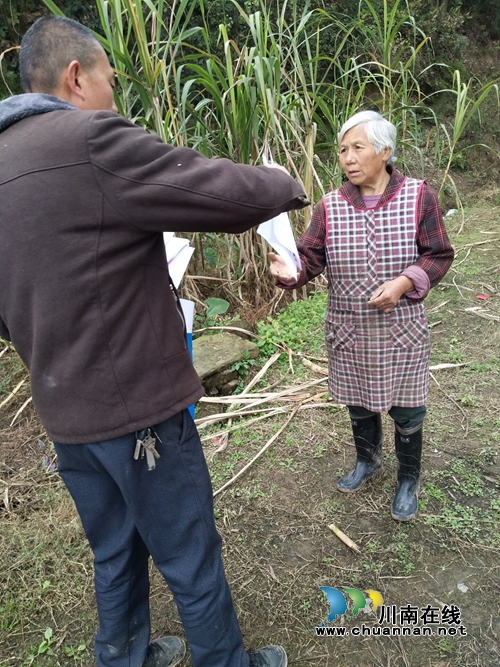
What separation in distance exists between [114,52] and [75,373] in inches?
83.7

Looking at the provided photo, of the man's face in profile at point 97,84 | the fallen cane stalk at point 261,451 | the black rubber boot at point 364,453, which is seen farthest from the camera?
the fallen cane stalk at point 261,451

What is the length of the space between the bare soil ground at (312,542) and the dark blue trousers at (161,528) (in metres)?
0.44

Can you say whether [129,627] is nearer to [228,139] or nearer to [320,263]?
[320,263]

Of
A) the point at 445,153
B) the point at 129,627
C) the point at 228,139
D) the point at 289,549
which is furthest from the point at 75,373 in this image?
the point at 445,153

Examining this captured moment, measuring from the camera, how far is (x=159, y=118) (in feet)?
9.59

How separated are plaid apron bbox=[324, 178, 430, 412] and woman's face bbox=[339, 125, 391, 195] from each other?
0.30ft

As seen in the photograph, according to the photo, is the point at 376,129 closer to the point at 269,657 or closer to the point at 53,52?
the point at 53,52

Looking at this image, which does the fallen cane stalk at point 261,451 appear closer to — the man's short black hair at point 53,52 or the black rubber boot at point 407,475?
the black rubber boot at point 407,475

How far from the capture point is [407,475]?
207cm

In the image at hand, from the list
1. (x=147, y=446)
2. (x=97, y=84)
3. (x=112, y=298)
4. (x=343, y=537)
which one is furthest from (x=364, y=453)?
(x=97, y=84)

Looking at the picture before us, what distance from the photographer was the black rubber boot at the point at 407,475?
6.54ft

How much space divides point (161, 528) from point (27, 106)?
100 cm

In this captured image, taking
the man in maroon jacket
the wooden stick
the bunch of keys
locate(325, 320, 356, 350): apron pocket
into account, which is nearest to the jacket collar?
the man in maroon jacket

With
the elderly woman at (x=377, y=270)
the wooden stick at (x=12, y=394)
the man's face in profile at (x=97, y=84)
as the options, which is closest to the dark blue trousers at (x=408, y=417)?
the elderly woman at (x=377, y=270)
